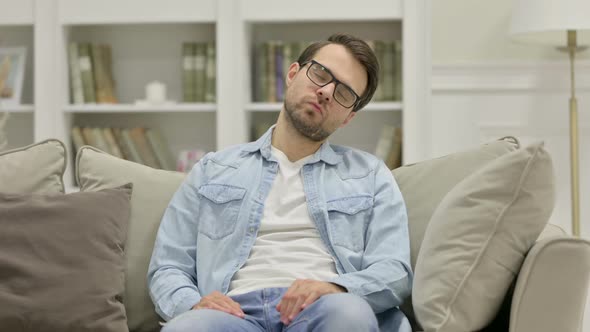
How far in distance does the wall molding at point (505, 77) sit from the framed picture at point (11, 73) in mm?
1984

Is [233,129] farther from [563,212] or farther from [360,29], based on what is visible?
[563,212]

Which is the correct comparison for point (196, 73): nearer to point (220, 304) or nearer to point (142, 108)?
point (142, 108)

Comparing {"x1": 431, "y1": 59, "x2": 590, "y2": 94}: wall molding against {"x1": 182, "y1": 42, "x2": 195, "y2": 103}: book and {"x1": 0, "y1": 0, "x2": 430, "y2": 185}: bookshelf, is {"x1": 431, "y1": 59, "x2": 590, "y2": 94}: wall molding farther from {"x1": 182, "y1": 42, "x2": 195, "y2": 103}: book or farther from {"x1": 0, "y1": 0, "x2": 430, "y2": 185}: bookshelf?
{"x1": 182, "y1": 42, "x2": 195, "y2": 103}: book

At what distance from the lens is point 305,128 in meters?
2.12

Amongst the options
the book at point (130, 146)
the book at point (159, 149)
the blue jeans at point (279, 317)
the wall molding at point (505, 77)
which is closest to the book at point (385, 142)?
the wall molding at point (505, 77)

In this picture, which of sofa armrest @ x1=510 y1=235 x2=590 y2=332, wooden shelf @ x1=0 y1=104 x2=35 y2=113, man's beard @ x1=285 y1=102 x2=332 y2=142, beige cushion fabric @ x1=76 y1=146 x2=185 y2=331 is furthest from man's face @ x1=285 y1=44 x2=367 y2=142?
wooden shelf @ x1=0 y1=104 x2=35 y2=113

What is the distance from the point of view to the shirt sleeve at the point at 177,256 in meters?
1.87

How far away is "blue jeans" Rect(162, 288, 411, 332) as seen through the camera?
63.9 inches

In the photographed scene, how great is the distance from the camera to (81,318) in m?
1.79

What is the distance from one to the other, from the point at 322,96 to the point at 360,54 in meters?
0.15

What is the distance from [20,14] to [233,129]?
1145 mm

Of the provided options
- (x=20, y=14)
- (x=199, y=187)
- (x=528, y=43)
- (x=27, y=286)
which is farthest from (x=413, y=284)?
(x=20, y=14)

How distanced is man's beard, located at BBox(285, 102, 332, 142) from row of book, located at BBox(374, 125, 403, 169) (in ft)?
5.44

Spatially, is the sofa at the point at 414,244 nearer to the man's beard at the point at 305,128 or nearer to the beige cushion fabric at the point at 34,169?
the beige cushion fabric at the point at 34,169
